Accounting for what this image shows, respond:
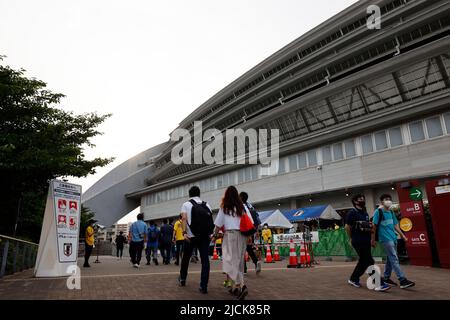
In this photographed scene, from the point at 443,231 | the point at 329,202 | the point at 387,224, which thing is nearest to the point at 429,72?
the point at 329,202

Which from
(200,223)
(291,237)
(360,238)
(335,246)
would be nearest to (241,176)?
(335,246)

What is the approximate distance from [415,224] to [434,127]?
1413 cm

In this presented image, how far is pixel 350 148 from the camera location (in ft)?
86.6

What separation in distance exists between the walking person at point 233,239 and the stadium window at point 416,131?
21778mm

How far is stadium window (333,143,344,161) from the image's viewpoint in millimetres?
26872

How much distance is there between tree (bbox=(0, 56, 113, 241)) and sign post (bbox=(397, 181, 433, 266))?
11406 millimetres

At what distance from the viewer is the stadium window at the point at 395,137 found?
77.1ft

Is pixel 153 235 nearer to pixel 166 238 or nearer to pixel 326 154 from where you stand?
pixel 166 238

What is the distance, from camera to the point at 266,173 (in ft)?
110

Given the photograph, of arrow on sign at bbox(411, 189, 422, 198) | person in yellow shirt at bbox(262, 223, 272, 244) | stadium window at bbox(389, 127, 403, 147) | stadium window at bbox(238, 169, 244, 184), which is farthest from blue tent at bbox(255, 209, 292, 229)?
stadium window at bbox(238, 169, 244, 184)

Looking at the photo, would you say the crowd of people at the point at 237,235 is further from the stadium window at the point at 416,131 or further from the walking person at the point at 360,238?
the stadium window at the point at 416,131

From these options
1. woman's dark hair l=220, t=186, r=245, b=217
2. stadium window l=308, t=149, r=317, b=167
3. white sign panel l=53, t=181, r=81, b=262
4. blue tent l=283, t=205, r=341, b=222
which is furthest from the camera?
stadium window l=308, t=149, r=317, b=167

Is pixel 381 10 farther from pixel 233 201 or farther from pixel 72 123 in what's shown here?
pixel 233 201

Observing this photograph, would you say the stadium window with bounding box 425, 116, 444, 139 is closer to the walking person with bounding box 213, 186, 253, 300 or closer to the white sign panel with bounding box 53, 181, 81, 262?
the walking person with bounding box 213, 186, 253, 300
